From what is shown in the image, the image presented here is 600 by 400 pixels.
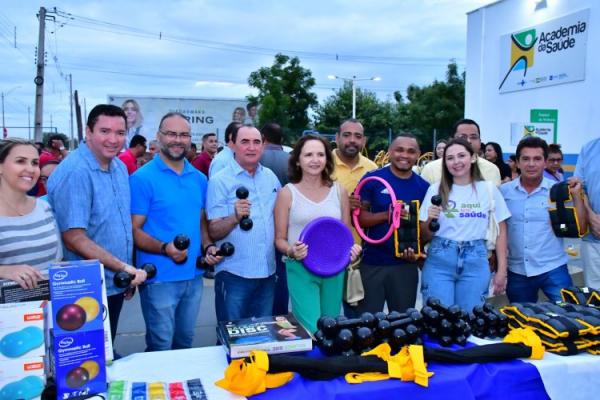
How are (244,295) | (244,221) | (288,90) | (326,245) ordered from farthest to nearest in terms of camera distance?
(288,90)
(244,295)
(326,245)
(244,221)

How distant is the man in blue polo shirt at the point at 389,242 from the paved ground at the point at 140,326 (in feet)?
5.85

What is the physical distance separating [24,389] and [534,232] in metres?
3.28

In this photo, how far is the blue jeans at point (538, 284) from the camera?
362 centimetres

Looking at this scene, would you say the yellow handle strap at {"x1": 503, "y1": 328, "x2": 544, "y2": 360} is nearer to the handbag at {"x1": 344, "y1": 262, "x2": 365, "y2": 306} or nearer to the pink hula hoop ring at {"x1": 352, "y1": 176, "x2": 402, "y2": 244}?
the pink hula hoop ring at {"x1": 352, "y1": 176, "x2": 402, "y2": 244}

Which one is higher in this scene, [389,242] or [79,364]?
[389,242]

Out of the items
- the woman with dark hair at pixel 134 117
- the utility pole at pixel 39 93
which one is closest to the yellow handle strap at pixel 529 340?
the woman with dark hair at pixel 134 117

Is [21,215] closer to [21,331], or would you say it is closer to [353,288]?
[21,331]

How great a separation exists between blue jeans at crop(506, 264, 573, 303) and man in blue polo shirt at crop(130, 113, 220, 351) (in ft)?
7.73

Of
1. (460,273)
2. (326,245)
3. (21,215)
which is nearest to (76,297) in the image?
(21,215)

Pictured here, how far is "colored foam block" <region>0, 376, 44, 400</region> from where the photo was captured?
1.89 metres

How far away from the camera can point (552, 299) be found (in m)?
3.70

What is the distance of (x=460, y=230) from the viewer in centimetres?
347

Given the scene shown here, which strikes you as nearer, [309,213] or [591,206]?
[309,213]

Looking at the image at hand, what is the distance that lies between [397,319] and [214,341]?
2.74m
